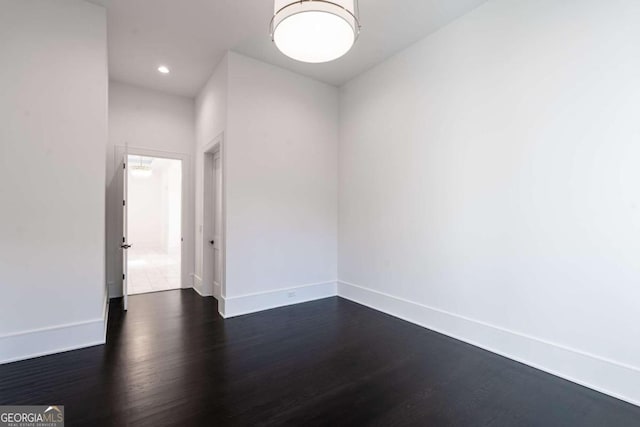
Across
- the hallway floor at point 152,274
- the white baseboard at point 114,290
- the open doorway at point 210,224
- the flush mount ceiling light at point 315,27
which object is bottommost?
the hallway floor at point 152,274

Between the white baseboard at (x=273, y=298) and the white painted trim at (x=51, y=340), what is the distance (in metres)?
1.34

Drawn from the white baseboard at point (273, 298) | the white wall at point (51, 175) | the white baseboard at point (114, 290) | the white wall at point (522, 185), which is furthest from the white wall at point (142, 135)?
the white wall at point (522, 185)

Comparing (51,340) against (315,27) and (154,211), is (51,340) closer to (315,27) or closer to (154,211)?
(315,27)

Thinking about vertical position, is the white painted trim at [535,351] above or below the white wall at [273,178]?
below

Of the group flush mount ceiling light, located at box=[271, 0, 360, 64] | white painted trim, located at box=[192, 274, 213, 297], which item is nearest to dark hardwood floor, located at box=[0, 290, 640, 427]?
white painted trim, located at box=[192, 274, 213, 297]

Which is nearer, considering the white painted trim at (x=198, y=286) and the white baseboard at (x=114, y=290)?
the white baseboard at (x=114, y=290)

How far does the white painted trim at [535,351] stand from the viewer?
218 cm

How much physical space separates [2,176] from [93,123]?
89 centimetres

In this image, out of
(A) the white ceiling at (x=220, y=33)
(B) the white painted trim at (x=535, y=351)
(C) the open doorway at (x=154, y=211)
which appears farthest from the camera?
(C) the open doorway at (x=154, y=211)

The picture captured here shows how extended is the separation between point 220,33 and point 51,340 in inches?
147

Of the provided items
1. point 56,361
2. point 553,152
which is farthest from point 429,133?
point 56,361

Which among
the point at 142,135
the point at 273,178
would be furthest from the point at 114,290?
the point at 273,178

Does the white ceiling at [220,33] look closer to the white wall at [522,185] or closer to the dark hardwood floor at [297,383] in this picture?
the white wall at [522,185]

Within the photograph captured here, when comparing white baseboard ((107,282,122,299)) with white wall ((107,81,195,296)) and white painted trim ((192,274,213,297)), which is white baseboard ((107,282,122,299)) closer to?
white wall ((107,81,195,296))
